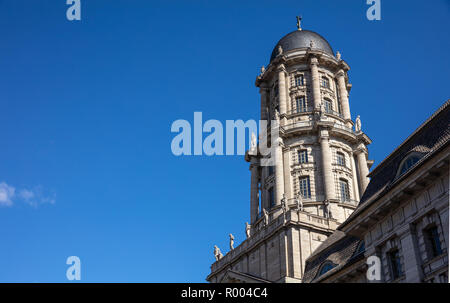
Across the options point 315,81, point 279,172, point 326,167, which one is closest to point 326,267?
point 326,167

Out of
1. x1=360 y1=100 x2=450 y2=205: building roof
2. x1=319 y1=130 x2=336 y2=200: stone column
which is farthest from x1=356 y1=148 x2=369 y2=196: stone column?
x1=360 y1=100 x2=450 y2=205: building roof

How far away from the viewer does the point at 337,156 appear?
57.3 m

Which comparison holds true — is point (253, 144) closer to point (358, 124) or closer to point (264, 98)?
point (264, 98)

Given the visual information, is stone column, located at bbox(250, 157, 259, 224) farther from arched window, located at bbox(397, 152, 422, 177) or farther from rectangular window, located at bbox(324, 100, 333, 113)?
arched window, located at bbox(397, 152, 422, 177)

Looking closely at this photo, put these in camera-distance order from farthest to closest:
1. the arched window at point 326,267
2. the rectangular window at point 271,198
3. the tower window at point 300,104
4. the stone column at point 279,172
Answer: the tower window at point 300,104, the rectangular window at point 271,198, the stone column at point 279,172, the arched window at point 326,267

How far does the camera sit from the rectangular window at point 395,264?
2620 cm

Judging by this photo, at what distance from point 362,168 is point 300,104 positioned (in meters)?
10.5

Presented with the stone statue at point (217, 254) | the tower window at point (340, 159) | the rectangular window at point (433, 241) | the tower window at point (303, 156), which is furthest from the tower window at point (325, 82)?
the rectangular window at point (433, 241)

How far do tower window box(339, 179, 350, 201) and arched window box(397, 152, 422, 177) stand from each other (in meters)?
25.8

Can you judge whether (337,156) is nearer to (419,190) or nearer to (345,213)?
(345,213)

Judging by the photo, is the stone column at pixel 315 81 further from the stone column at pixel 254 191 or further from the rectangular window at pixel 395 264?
the rectangular window at pixel 395 264

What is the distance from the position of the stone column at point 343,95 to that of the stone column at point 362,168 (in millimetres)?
4219

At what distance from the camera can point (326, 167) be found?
5397 centimetres
